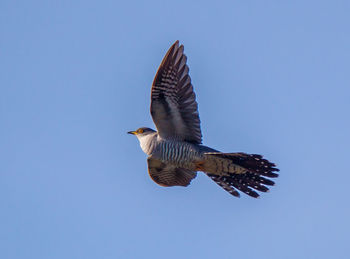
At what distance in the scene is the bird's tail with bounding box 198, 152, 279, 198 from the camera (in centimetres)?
926

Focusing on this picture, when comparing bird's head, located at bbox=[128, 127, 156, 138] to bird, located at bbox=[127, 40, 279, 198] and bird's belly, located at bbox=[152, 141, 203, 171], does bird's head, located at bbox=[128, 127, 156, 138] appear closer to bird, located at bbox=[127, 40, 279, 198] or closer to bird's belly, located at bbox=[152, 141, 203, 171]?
bird, located at bbox=[127, 40, 279, 198]

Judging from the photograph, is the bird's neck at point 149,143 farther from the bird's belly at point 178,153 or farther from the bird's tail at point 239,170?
the bird's tail at point 239,170

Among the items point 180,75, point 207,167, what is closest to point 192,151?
point 207,167

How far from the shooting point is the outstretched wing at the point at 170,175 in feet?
32.4

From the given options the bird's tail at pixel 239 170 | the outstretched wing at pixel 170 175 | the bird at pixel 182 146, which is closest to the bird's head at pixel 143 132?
the bird at pixel 182 146

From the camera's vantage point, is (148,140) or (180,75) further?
(148,140)

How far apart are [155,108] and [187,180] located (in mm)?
1519

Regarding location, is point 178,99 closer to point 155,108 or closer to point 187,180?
point 155,108

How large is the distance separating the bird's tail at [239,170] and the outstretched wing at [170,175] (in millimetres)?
356

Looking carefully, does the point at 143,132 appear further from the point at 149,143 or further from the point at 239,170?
the point at 239,170

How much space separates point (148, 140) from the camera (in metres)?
9.62

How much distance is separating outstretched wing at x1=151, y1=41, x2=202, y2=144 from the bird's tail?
0.43m

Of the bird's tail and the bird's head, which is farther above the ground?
the bird's head

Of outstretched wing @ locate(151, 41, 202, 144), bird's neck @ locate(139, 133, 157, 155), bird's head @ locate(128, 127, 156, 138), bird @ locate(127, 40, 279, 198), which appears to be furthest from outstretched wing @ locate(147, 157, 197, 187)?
outstretched wing @ locate(151, 41, 202, 144)
